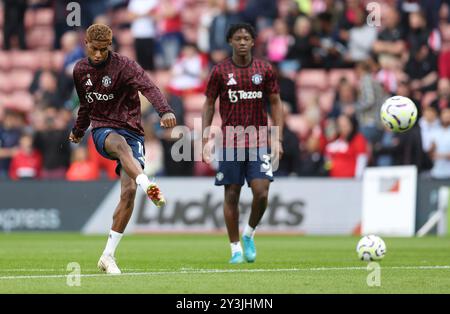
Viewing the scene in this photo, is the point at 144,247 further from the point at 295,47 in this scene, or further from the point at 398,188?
the point at 295,47

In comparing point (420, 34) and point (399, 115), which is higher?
point (420, 34)

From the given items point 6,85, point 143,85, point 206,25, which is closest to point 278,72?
point 206,25

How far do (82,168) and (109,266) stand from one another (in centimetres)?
1195

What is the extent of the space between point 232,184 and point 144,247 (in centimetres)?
440

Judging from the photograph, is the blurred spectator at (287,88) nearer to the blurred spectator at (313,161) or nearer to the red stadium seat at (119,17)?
the blurred spectator at (313,161)

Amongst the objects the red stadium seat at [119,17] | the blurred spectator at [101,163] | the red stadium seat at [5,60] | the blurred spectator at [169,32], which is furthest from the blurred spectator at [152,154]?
the red stadium seat at [5,60]

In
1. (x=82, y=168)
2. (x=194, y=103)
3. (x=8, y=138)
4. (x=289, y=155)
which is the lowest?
(x=82, y=168)

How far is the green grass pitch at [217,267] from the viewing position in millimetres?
9742

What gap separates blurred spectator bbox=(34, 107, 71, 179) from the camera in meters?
23.3

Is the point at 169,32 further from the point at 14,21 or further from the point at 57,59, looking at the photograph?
the point at 14,21

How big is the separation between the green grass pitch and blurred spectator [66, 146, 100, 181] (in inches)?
138

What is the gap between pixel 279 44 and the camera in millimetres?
24766

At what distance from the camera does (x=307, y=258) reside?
14289mm

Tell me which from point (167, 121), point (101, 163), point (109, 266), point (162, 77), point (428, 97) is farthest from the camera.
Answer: point (162, 77)
